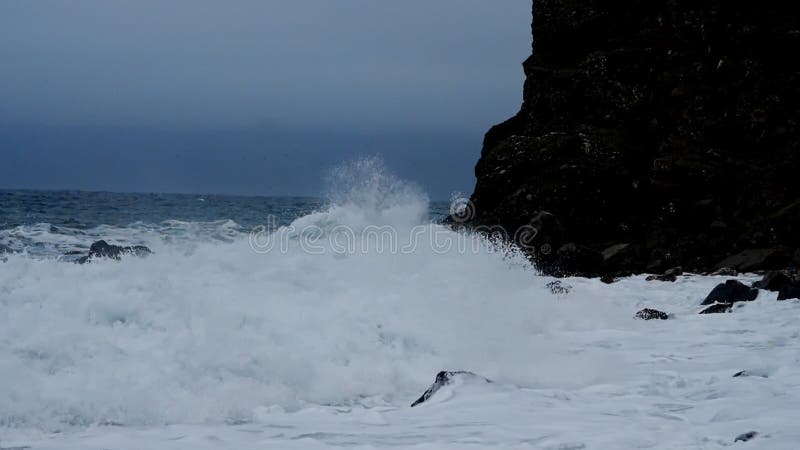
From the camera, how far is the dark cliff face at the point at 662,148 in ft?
44.5

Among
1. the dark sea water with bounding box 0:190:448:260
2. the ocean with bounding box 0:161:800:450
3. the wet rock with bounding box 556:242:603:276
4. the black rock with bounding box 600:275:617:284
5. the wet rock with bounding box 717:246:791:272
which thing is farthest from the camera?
the dark sea water with bounding box 0:190:448:260

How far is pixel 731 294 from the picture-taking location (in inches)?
366

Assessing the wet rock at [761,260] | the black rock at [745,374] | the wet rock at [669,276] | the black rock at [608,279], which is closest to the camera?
the black rock at [745,374]

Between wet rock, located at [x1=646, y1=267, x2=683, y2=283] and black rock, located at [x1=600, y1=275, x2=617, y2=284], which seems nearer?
wet rock, located at [x1=646, y1=267, x2=683, y2=283]

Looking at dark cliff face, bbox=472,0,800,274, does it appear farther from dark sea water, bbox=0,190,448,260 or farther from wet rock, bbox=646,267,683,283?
dark sea water, bbox=0,190,448,260

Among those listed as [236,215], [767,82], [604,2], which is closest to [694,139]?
[767,82]

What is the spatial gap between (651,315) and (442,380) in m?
4.33

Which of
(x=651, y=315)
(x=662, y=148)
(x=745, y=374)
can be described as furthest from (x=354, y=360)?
(x=662, y=148)

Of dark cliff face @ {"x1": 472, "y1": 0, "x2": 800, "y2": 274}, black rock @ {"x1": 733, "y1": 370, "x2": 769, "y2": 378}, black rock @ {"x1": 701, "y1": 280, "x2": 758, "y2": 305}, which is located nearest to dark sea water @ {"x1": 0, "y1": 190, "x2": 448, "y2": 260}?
dark cliff face @ {"x1": 472, "y1": 0, "x2": 800, "y2": 274}

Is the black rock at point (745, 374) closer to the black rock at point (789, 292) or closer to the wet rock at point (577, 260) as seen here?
the black rock at point (789, 292)

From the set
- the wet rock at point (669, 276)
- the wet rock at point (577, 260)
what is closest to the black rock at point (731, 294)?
the wet rock at point (669, 276)

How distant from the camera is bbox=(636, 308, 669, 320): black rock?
873 cm

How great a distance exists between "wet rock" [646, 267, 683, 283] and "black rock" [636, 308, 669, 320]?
292 cm

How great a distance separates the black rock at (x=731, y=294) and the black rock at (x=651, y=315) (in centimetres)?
89
